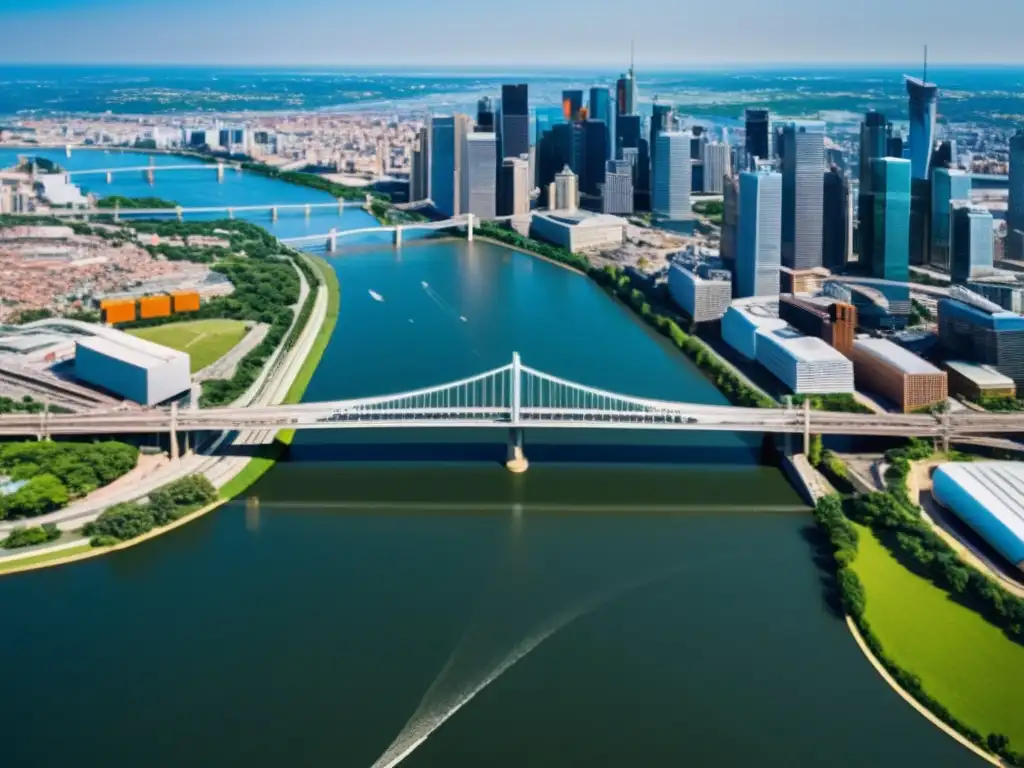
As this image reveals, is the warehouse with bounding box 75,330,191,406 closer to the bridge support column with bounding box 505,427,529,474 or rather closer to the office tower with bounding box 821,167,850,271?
the bridge support column with bounding box 505,427,529,474

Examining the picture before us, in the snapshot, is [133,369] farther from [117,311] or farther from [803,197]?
[803,197]

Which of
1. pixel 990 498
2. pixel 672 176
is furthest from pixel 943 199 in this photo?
pixel 990 498

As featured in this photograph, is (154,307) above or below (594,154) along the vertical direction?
below

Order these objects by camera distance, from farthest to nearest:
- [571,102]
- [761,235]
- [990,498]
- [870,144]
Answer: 1. [571,102]
2. [870,144]
3. [761,235]
4. [990,498]

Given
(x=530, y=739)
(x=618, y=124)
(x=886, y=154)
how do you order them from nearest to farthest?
(x=530, y=739) < (x=886, y=154) < (x=618, y=124)

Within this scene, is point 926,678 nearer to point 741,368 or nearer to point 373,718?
point 373,718

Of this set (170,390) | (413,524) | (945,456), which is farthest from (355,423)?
(945,456)

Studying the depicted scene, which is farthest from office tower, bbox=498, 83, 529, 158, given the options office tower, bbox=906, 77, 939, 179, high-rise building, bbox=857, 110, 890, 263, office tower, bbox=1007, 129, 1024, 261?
office tower, bbox=1007, 129, 1024, 261
